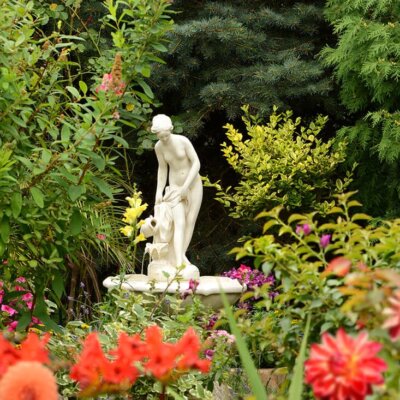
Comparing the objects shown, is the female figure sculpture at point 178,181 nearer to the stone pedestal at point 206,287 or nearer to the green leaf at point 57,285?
the stone pedestal at point 206,287

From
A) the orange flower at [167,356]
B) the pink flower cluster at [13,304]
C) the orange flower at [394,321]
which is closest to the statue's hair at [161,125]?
the pink flower cluster at [13,304]

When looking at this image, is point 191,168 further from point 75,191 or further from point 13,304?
point 75,191

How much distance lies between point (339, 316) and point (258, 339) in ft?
2.23

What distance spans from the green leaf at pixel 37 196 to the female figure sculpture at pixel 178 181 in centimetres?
232

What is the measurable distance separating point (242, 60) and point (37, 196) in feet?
16.8

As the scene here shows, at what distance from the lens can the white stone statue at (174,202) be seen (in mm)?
6055

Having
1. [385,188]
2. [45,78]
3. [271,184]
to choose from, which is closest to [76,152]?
[45,78]

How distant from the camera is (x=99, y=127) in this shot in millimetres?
3674

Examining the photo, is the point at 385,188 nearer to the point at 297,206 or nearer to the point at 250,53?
the point at 297,206

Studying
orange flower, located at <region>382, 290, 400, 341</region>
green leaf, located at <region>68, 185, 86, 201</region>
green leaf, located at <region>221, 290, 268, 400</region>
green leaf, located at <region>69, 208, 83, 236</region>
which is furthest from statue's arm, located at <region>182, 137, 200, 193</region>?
orange flower, located at <region>382, 290, 400, 341</region>

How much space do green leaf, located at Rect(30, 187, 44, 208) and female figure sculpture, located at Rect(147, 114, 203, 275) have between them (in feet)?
7.62

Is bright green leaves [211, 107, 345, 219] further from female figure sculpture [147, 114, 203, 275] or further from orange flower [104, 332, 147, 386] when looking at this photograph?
orange flower [104, 332, 147, 386]

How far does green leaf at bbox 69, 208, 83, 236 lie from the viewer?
3.82 m

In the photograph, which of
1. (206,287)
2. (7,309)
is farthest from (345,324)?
(206,287)
